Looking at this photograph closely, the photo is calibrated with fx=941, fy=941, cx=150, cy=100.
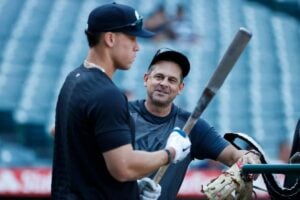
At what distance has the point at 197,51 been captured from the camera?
1277 cm

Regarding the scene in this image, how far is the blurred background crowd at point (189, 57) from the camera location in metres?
11.0

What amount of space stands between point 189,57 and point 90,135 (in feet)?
29.7

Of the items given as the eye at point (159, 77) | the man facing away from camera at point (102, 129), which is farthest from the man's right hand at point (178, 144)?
the eye at point (159, 77)

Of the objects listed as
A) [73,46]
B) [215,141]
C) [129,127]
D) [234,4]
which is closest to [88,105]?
[129,127]

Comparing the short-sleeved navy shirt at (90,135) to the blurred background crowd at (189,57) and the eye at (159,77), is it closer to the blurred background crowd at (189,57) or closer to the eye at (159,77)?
the eye at (159,77)

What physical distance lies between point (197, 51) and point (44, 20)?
7.06 ft

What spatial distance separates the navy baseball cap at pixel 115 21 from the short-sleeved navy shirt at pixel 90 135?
17 centimetres

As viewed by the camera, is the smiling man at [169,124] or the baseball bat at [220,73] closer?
the baseball bat at [220,73]

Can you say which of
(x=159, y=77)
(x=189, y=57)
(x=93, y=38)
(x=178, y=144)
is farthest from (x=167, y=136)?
(x=189, y=57)

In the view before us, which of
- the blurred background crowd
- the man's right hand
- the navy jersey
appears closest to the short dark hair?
the man's right hand

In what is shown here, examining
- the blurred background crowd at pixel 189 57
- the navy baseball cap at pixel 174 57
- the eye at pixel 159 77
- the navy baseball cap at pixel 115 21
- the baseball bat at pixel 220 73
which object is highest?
the blurred background crowd at pixel 189 57

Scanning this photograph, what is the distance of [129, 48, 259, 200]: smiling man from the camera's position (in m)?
4.65

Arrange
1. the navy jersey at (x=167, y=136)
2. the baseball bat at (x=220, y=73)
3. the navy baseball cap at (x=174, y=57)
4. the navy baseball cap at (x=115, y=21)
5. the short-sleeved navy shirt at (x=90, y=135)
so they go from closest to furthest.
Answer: the short-sleeved navy shirt at (x=90, y=135) → the navy baseball cap at (x=115, y=21) → the baseball bat at (x=220, y=73) → the navy jersey at (x=167, y=136) → the navy baseball cap at (x=174, y=57)

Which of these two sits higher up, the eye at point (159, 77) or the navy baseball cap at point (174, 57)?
the navy baseball cap at point (174, 57)
